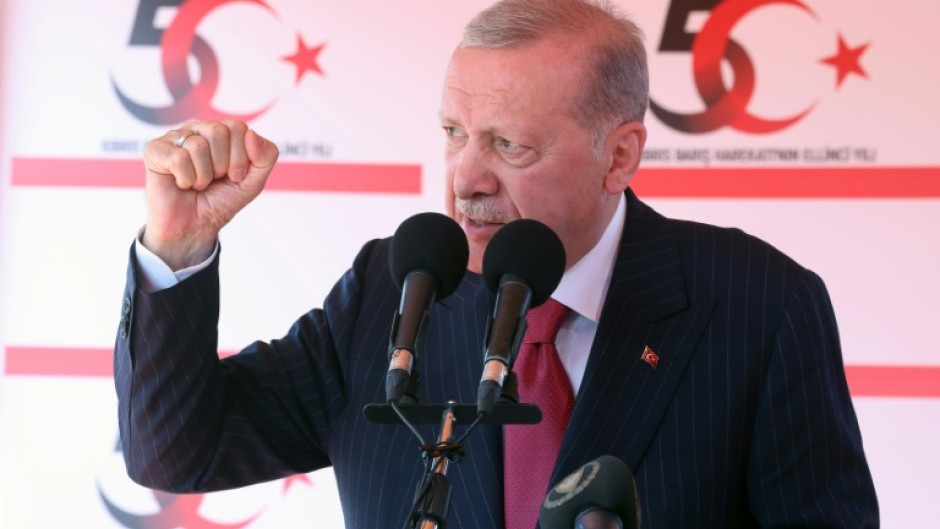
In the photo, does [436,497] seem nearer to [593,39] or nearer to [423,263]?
[423,263]

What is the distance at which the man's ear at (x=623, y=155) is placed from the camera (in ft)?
7.31

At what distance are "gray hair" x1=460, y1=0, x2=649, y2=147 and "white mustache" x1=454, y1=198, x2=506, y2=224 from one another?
0.23 meters

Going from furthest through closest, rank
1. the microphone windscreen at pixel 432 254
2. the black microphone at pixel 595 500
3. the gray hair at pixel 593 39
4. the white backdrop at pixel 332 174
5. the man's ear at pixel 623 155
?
the white backdrop at pixel 332 174, the man's ear at pixel 623 155, the gray hair at pixel 593 39, the microphone windscreen at pixel 432 254, the black microphone at pixel 595 500

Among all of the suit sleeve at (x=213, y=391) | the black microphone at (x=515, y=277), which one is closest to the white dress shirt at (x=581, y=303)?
the suit sleeve at (x=213, y=391)

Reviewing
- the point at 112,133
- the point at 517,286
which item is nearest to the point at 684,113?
the point at 112,133

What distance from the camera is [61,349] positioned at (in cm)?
374

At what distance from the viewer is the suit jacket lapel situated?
79.7 inches

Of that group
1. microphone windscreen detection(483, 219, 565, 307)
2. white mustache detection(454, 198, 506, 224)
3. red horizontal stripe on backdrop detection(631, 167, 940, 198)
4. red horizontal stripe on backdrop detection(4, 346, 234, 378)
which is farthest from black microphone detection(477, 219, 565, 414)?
red horizontal stripe on backdrop detection(4, 346, 234, 378)

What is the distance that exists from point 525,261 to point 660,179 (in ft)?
7.34

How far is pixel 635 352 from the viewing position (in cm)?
210

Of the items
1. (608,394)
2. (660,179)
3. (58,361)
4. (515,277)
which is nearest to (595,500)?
(515,277)

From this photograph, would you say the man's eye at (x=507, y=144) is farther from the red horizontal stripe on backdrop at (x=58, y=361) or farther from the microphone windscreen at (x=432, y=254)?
the red horizontal stripe on backdrop at (x=58, y=361)

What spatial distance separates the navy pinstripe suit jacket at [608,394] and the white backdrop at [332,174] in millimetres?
1439

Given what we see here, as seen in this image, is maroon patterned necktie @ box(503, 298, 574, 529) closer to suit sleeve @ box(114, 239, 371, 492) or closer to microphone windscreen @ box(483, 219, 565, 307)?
suit sleeve @ box(114, 239, 371, 492)
